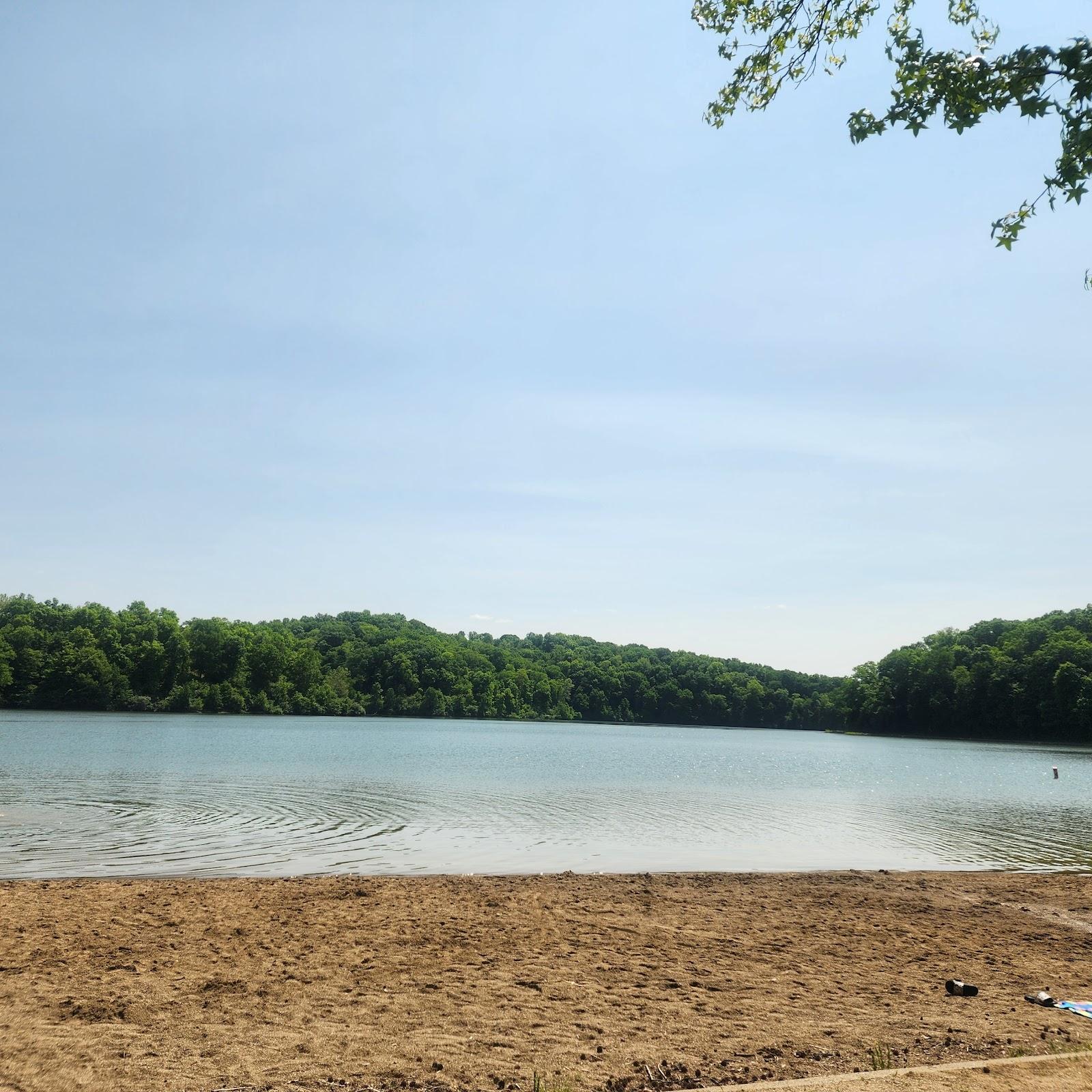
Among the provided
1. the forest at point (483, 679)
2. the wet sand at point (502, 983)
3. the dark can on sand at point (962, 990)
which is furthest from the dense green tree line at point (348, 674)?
the dark can on sand at point (962, 990)

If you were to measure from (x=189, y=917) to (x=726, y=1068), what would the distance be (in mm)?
7133

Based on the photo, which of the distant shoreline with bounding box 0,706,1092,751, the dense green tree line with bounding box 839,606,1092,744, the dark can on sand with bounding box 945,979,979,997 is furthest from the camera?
the dense green tree line with bounding box 839,606,1092,744

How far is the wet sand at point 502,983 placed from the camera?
6.01 m

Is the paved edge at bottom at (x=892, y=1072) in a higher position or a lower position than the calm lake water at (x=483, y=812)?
higher

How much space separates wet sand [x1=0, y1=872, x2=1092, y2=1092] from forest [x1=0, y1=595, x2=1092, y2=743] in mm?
106955

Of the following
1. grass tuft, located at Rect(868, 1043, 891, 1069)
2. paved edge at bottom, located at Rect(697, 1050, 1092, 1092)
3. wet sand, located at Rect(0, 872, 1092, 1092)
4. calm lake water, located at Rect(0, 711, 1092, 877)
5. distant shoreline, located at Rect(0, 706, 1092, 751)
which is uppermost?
paved edge at bottom, located at Rect(697, 1050, 1092, 1092)

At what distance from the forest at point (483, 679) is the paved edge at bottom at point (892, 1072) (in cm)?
11421

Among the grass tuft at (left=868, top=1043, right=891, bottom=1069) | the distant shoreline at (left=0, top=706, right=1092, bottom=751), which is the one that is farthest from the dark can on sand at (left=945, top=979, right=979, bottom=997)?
the distant shoreline at (left=0, top=706, right=1092, bottom=751)

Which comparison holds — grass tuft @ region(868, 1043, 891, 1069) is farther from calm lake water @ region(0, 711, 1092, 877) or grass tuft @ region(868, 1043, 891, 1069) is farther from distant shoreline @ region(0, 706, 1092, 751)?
distant shoreline @ region(0, 706, 1092, 751)

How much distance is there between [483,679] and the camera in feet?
515

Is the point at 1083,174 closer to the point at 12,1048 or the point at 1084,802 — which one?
the point at 12,1048

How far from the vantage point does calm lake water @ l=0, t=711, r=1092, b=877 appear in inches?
650

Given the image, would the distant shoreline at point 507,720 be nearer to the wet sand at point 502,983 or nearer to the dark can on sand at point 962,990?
the wet sand at point 502,983

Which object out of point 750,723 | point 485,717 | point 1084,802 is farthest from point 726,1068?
point 750,723
